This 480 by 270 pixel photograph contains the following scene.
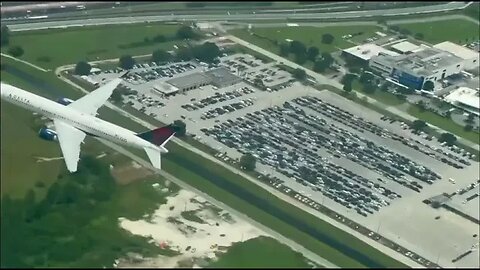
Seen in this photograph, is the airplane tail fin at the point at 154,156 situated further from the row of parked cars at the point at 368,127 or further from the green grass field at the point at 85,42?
the green grass field at the point at 85,42

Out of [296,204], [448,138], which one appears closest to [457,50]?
[448,138]

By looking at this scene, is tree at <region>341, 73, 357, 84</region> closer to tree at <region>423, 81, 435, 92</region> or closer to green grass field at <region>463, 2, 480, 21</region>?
tree at <region>423, 81, 435, 92</region>

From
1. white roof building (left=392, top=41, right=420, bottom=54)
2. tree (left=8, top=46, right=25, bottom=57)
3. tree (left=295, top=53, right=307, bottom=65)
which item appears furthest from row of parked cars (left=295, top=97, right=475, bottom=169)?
tree (left=8, top=46, right=25, bottom=57)

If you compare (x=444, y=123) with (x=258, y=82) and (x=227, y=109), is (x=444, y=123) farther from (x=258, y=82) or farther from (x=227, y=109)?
(x=227, y=109)

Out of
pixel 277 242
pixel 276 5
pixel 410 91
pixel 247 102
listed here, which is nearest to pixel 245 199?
pixel 277 242

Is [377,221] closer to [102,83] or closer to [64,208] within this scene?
[64,208]

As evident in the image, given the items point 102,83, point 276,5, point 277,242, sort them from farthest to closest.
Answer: point 276,5 < point 102,83 < point 277,242
